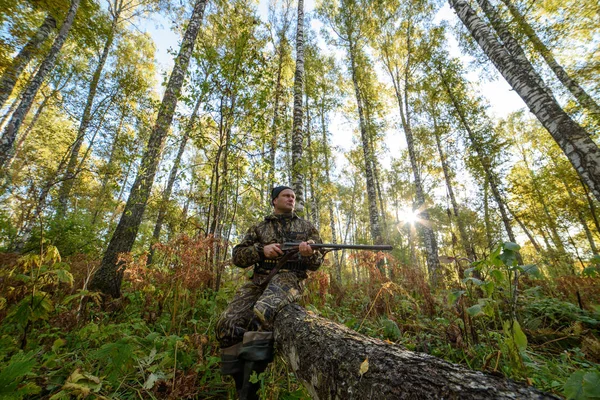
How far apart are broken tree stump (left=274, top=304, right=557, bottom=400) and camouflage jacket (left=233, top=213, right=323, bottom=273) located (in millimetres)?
1437

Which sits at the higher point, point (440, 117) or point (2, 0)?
point (440, 117)

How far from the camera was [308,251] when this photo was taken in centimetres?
266

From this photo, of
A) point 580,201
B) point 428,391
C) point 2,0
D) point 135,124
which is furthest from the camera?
point 135,124

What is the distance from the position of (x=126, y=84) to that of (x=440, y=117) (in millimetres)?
15698

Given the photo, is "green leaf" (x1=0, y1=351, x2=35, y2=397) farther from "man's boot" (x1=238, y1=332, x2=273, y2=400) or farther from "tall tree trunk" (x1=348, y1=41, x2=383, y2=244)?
"tall tree trunk" (x1=348, y1=41, x2=383, y2=244)

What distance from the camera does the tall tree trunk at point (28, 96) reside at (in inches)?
221

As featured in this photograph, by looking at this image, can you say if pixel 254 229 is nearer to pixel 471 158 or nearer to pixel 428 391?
pixel 428 391

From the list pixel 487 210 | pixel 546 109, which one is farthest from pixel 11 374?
pixel 487 210

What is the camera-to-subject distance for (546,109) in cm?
431

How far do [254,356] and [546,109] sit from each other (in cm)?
627

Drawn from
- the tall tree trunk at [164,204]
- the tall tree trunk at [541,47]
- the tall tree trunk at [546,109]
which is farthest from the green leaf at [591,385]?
the tall tree trunk at [541,47]

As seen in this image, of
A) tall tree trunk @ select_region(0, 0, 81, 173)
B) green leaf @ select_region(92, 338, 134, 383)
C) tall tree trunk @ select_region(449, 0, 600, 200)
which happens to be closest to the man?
green leaf @ select_region(92, 338, 134, 383)

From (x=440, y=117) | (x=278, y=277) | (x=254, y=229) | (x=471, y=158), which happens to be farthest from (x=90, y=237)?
(x=440, y=117)

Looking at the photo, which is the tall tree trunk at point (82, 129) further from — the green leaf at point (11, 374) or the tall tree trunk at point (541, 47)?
the tall tree trunk at point (541, 47)
